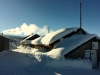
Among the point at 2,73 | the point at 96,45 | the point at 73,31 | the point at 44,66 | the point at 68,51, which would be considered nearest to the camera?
the point at 2,73

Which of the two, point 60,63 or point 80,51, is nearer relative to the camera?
point 60,63

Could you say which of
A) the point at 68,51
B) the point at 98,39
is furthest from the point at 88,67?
the point at 98,39

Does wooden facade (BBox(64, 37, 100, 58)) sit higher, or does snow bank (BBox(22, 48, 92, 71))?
wooden facade (BBox(64, 37, 100, 58))

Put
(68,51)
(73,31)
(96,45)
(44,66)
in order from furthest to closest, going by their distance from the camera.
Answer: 1. (73,31)
2. (96,45)
3. (68,51)
4. (44,66)

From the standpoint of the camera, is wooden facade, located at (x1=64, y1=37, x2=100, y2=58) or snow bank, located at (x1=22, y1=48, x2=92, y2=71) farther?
wooden facade, located at (x1=64, y1=37, x2=100, y2=58)

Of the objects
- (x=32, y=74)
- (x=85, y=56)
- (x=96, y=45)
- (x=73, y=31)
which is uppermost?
(x=73, y=31)

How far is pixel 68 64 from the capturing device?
50.0ft

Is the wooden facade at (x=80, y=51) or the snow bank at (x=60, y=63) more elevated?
the wooden facade at (x=80, y=51)

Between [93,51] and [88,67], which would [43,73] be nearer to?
[88,67]

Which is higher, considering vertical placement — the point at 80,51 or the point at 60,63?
the point at 80,51

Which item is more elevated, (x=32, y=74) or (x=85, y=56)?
(x=85, y=56)

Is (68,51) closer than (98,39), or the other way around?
(68,51)

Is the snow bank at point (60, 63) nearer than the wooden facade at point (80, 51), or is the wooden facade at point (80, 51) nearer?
the snow bank at point (60, 63)

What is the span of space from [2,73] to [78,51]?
9.09 meters
